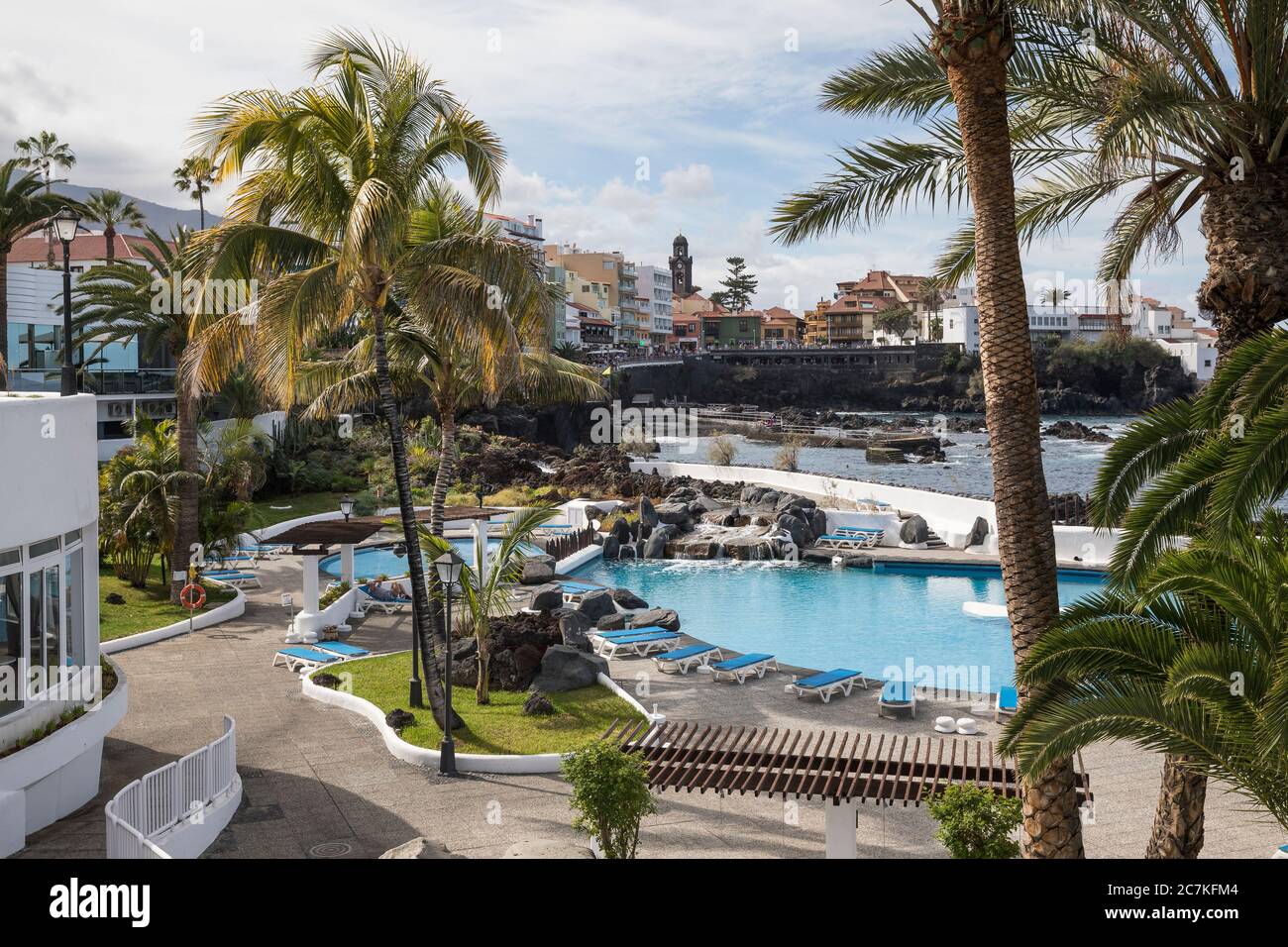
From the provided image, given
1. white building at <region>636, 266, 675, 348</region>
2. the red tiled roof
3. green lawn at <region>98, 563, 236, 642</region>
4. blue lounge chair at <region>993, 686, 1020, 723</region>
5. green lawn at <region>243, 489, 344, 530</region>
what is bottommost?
blue lounge chair at <region>993, 686, 1020, 723</region>

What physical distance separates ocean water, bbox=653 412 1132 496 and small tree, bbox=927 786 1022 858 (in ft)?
144

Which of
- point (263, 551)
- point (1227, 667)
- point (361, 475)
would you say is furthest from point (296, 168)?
point (361, 475)

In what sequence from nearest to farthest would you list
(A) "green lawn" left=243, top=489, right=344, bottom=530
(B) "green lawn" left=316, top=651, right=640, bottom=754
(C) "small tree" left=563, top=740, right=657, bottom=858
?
(C) "small tree" left=563, top=740, right=657, bottom=858 < (B) "green lawn" left=316, top=651, right=640, bottom=754 < (A) "green lawn" left=243, top=489, right=344, bottom=530

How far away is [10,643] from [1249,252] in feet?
39.1

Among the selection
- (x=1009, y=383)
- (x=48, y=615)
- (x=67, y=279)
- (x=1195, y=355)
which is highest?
(x=1195, y=355)

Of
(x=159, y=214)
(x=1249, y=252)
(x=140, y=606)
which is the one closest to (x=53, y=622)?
(x=1249, y=252)

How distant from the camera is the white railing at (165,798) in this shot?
871 centimetres

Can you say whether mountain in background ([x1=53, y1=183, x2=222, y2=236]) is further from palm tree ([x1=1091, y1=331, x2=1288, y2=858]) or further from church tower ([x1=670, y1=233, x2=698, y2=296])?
church tower ([x1=670, y1=233, x2=698, y2=296])

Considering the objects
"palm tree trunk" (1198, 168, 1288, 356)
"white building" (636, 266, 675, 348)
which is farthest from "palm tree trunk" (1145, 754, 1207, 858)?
"white building" (636, 266, 675, 348)

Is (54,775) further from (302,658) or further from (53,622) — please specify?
(302,658)

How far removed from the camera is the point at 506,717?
1496 cm

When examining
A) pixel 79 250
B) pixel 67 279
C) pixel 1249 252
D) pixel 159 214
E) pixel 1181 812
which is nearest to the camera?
pixel 1181 812

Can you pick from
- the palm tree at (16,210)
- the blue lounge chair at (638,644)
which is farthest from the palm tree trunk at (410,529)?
the palm tree at (16,210)

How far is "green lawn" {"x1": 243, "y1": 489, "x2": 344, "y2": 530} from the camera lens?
34.5 m
